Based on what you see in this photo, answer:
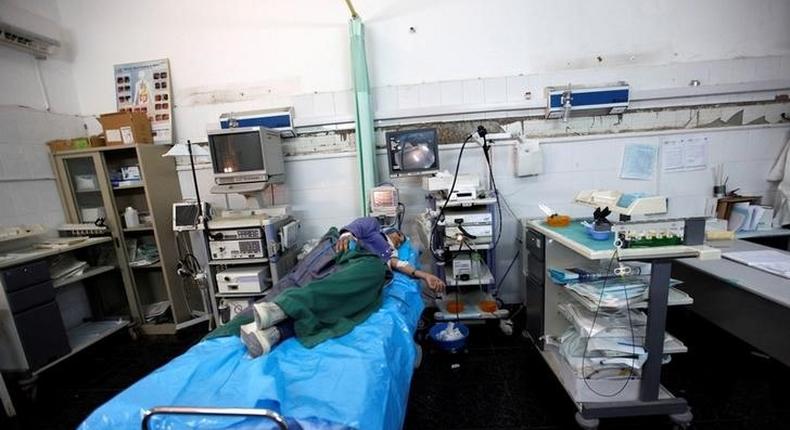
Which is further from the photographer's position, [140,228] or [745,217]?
[140,228]

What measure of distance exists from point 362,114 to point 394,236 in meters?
1.01

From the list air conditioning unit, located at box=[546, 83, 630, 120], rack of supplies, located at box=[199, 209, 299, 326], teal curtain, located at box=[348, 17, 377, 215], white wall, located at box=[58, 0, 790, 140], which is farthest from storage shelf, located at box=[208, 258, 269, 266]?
air conditioning unit, located at box=[546, 83, 630, 120]

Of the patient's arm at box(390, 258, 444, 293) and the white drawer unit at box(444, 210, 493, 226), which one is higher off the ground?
the white drawer unit at box(444, 210, 493, 226)

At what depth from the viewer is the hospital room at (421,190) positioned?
1688 mm

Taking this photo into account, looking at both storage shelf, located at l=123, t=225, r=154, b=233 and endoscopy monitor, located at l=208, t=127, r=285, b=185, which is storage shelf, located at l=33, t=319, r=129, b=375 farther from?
endoscopy monitor, located at l=208, t=127, r=285, b=185

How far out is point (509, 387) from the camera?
186cm

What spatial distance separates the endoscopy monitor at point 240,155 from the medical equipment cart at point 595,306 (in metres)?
1.96

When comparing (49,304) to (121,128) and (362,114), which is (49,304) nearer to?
(121,128)

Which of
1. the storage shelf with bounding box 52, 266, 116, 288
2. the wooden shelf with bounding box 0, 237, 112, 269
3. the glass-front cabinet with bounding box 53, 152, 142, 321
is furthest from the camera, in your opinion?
the glass-front cabinet with bounding box 53, 152, 142, 321

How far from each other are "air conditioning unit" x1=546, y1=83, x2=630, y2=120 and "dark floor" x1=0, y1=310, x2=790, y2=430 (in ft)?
5.57

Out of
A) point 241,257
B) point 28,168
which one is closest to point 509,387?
point 241,257

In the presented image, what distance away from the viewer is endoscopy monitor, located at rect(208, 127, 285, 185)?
7.60ft

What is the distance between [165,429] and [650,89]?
136 inches

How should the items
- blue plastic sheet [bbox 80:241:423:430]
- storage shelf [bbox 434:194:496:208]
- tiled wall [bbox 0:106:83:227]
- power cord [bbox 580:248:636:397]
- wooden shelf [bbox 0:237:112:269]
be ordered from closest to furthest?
blue plastic sheet [bbox 80:241:423:430] → power cord [bbox 580:248:636:397] → wooden shelf [bbox 0:237:112:269] → storage shelf [bbox 434:194:496:208] → tiled wall [bbox 0:106:83:227]
